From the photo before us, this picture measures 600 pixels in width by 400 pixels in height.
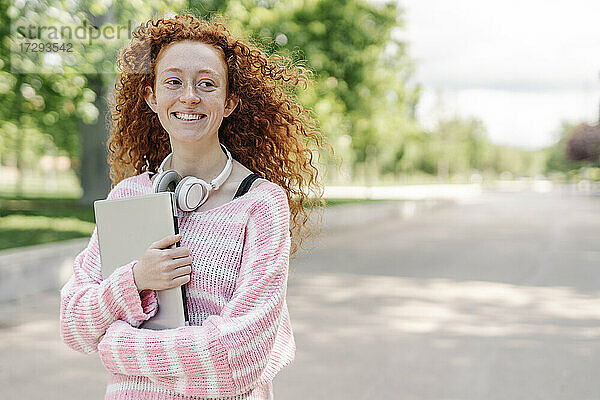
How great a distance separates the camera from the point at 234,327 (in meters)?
1.61

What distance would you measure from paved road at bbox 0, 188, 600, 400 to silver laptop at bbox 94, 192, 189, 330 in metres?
3.32

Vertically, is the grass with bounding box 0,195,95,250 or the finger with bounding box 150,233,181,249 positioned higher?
the finger with bounding box 150,233,181,249

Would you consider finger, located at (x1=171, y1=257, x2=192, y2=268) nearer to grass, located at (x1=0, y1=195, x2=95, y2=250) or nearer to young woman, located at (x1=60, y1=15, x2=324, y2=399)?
young woman, located at (x1=60, y1=15, x2=324, y2=399)

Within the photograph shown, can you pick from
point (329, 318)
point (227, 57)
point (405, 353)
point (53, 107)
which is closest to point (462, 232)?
point (53, 107)

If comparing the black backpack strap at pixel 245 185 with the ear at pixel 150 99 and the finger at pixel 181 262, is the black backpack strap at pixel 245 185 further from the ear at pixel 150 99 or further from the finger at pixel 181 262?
the ear at pixel 150 99

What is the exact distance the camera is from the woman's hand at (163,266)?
64.1 inches

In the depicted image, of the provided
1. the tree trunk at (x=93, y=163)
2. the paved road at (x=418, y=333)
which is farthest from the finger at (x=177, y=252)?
the tree trunk at (x=93, y=163)

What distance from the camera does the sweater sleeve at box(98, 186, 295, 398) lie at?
161 centimetres

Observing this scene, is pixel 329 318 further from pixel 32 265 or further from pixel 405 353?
pixel 32 265

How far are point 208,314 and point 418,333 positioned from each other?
527 cm

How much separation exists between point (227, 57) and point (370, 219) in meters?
20.3

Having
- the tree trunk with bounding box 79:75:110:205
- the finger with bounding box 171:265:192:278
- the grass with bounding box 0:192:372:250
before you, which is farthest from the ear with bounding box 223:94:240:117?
the tree trunk with bounding box 79:75:110:205

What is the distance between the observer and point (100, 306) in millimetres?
1701

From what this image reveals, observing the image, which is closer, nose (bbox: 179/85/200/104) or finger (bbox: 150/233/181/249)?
finger (bbox: 150/233/181/249)
